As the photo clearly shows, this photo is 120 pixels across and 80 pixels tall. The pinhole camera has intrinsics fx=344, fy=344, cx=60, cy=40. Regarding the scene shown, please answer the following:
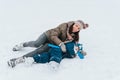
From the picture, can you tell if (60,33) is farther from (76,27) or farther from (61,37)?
(76,27)

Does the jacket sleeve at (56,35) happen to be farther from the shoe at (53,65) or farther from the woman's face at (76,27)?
the shoe at (53,65)

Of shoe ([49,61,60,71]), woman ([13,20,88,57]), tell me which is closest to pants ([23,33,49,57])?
woman ([13,20,88,57])

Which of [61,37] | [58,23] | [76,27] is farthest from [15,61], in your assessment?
[58,23]

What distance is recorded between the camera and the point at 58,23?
3787mm

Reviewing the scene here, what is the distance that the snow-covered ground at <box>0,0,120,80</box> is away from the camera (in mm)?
2432

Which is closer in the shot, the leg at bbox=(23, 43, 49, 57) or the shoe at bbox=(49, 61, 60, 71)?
the shoe at bbox=(49, 61, 60, 71)

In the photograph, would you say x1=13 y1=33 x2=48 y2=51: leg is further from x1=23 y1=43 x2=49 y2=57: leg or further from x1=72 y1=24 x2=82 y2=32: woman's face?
x1=72 y1=24 x2=82 y2=32: woman's face

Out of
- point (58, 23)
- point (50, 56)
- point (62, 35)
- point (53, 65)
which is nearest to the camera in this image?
point (53, 65)

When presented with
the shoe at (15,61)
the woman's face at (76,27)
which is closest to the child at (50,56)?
the shoe at (15,61)

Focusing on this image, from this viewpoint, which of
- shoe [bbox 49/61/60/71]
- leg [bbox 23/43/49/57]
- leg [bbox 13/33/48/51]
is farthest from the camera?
leg [bbox 13/33/48/51]

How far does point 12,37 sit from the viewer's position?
319cm

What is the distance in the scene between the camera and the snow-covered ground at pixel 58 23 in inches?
95.7

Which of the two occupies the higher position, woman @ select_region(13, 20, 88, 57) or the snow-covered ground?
woman @ select_region(13, 20, 88, 57)

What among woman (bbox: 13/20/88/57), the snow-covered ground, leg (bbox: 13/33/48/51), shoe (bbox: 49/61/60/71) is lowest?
the snow-covered ground
